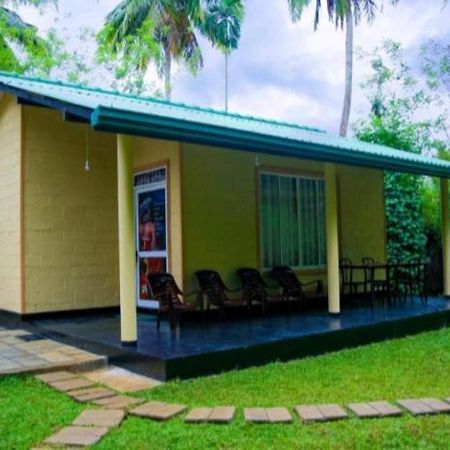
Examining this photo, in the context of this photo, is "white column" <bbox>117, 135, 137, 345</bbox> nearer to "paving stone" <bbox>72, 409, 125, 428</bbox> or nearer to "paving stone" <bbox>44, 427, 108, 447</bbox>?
"paving stone" <bbox>72, 409, 125, 428</bbox>

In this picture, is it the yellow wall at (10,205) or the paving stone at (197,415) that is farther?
the yellow wall at (10,205)

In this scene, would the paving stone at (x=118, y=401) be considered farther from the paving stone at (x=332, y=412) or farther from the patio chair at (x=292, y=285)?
the patio chair at (x=292, y=285)

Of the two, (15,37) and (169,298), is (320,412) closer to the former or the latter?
(169,298)

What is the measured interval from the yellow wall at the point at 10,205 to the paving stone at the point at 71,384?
9.69ft

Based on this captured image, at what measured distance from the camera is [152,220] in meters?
8.08

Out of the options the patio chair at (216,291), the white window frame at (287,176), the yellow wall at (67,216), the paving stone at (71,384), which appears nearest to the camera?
the paving stone at (71,384)

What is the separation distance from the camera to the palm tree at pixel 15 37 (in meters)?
17.6

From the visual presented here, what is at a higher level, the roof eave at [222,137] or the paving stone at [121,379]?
the roof eave at [222,137]

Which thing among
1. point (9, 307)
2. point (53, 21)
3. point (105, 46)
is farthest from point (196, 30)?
point (9, 307)

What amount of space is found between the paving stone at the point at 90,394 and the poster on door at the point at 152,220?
332 centimetres

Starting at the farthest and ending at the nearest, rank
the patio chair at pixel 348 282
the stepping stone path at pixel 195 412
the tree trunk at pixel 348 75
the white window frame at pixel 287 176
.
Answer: the tree trunk at pixel 348 75 < the patio chair at pixel 348 282 < the white window frame at pixel 287 176 < the stepping stone path at pixel 195 412

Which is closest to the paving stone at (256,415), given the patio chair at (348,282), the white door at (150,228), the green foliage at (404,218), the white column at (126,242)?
the white column at (126,242)

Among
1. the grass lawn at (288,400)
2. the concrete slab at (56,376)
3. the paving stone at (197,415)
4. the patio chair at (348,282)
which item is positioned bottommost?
the grass lawn at (288,400)

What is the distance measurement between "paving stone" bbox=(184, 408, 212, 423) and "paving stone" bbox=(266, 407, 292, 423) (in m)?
0.45
